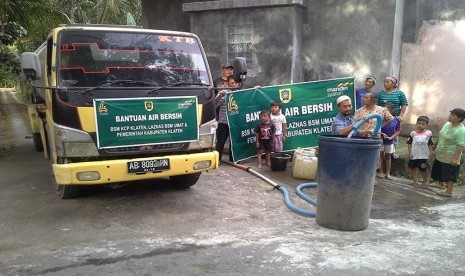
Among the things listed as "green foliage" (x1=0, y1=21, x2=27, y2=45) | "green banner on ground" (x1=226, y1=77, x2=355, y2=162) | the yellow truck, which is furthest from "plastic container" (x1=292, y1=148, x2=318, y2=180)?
"green foliage" (x1=0, y1=21, x2=27, y2=45)

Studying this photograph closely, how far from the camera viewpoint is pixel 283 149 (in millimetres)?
8266

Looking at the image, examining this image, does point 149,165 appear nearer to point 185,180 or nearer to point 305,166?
point 185,180

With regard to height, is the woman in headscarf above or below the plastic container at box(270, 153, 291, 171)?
above

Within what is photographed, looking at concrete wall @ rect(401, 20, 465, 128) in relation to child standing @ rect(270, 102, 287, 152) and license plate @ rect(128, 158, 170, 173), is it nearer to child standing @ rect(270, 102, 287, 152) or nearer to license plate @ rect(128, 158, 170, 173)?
child standing @ rect(270, 102, 287, 152)

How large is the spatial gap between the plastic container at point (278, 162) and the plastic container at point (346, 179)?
268 cm

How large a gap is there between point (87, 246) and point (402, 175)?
6.74m

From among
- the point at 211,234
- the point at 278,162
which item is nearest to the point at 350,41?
the point at 278,162

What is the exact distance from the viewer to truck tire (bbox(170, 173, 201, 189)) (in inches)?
244

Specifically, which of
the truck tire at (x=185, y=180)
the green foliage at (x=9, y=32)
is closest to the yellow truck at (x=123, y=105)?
the truck tire at (x=185, y=180)

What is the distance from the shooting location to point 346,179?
476 cm

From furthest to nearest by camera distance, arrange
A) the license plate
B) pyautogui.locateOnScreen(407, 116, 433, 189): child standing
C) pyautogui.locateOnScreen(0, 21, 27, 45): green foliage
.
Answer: pyautogui.locateOnScreen(0, 21, 27, 45): green foliage → pyautogui.locateOnScreen(407, 116, 433, 189): child standing → the license plate

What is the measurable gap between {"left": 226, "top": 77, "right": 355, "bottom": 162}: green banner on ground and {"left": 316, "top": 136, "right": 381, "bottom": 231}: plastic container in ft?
10.6

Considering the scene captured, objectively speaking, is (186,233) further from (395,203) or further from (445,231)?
(395,203)

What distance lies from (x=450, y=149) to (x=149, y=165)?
4.87 m
